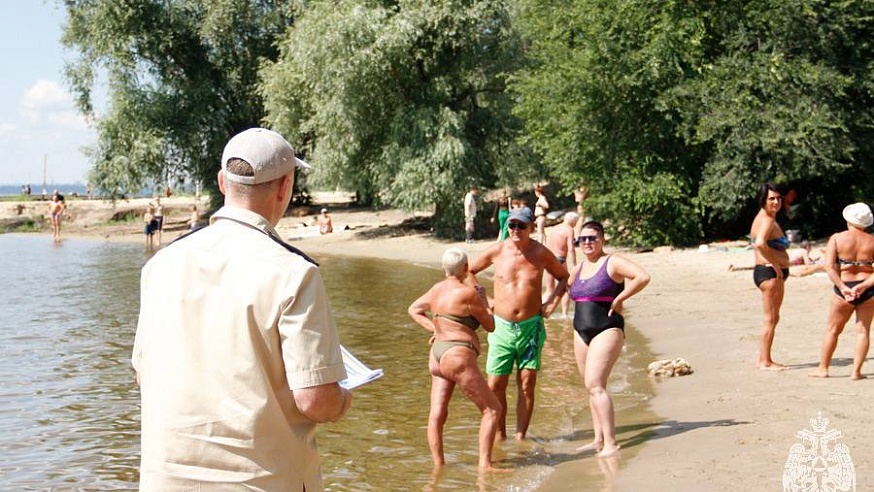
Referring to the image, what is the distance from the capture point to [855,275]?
9.56 m

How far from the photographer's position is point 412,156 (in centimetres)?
3128

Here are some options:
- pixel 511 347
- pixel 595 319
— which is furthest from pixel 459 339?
pixel 595 319

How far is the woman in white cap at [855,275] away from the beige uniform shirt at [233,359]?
782cm

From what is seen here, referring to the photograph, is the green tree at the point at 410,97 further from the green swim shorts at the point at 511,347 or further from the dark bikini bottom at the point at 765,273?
the green swim shorts at the point at 511,347

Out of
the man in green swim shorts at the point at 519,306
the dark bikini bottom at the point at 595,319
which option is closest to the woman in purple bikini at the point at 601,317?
the dark bikini bottom at the point at 595,319

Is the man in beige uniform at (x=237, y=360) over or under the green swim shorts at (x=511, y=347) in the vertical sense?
over

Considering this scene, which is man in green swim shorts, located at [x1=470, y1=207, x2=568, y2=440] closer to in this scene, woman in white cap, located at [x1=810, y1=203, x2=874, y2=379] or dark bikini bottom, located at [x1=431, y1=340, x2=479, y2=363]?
dark bikini bottom, located at [x1=431, y1=340, x2=479, y2=363]

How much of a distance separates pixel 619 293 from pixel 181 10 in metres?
36.8

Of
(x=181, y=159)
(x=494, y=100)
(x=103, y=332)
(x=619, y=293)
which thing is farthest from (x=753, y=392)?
(x=181, y=159)

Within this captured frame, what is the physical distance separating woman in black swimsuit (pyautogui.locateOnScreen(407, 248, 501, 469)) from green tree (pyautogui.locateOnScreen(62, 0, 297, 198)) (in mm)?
32630

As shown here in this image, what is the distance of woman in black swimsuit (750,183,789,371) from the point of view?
10219mm

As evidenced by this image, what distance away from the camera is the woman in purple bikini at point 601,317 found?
26.1 ft

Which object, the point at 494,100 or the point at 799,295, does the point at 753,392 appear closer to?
the point at 799,295

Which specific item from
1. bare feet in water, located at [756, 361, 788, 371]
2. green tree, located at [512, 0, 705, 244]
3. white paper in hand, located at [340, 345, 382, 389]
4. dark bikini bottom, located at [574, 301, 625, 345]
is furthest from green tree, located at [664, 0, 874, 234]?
white paper in hand, located at [340, 345, 382, 389]
